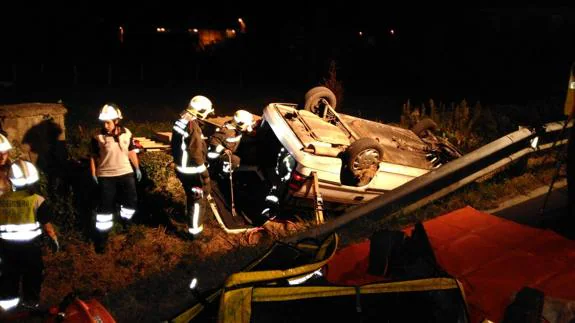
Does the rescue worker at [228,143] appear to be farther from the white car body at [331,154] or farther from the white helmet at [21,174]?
the white helmet at [21,174]

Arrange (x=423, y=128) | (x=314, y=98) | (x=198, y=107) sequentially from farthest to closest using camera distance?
(x=423, y=128), (x=314, y=98), (x=198, y=107)

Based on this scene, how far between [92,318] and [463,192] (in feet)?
14.9

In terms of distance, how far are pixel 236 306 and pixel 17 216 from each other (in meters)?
2.62

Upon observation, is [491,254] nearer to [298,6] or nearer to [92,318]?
[92,318]

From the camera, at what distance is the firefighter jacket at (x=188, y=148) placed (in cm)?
595

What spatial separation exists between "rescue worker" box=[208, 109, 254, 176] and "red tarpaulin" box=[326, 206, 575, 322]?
2791mm

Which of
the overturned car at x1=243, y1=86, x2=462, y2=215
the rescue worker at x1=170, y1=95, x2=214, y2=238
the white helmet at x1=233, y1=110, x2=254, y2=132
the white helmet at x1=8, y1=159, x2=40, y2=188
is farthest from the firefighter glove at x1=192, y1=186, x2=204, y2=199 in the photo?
the white helmet at x1=8, y1=159, x2=40, y2=188

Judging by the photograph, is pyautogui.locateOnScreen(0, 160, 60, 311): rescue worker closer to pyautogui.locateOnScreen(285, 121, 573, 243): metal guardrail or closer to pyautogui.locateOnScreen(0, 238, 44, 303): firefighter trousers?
pyautogui.locateOnScreen(0, 238, 44, 303): firefighter trousers

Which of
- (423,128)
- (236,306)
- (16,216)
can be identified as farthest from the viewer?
(423,128)

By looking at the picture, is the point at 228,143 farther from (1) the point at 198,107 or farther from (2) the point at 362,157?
(2) the point at 362,157

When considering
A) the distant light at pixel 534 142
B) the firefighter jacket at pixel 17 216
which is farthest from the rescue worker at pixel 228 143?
the distant light at pixel 534 142

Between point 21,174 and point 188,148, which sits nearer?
point 21,174

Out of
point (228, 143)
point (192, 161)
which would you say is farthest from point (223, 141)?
point (192, 161)

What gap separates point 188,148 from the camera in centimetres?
595
